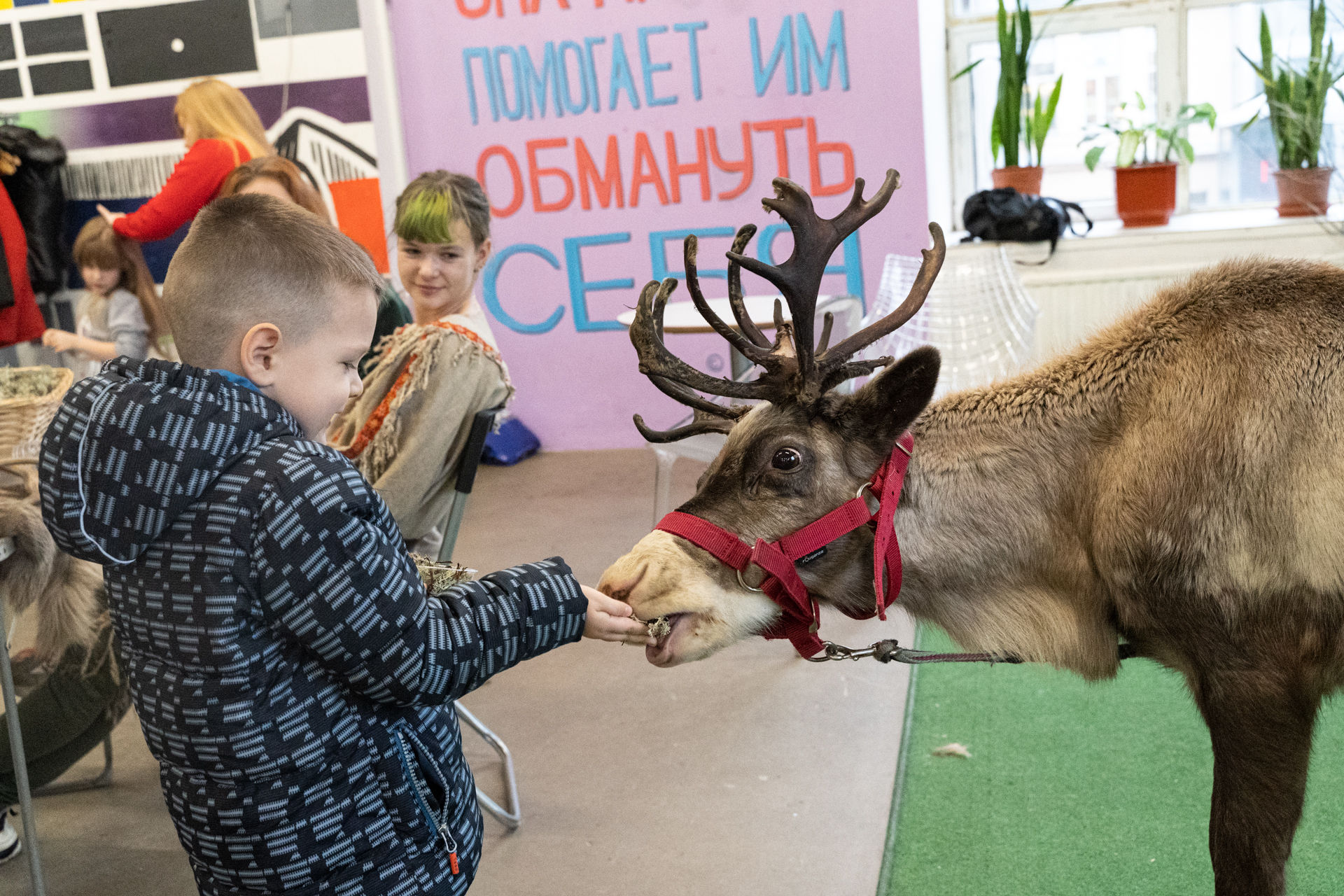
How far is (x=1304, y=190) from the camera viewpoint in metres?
4.62

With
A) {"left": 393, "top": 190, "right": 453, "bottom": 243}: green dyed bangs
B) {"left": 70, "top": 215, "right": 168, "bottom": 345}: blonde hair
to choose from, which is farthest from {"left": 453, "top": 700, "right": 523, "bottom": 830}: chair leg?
{"left": 70, "top": 215, "right": 168, "bottom": 345}: blonde hair

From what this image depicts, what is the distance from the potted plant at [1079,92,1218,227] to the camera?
484 centimetres

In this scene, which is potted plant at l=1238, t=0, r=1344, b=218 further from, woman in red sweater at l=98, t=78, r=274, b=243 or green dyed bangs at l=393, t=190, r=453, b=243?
woman in red sweater at l=98, t=78, r=274, b=243

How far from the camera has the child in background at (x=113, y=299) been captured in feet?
13.6

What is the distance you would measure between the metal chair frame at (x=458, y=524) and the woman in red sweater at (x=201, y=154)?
201 centimetres

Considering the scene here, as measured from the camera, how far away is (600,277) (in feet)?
18.2

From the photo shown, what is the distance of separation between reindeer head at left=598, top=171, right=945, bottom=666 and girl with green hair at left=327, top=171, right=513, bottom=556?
75 centimetres

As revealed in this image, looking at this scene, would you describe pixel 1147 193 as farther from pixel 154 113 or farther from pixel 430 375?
pixel 154 113

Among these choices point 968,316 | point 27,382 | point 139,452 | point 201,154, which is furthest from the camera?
point 968,316

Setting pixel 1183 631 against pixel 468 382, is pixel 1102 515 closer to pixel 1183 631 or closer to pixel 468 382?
pixel 1183 631

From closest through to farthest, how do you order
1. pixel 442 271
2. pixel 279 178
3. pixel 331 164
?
pixel 442 271 < pixel 279 178 < pixel 331 164

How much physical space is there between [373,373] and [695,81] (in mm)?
3194

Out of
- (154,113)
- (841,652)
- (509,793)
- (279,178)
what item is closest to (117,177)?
(154,113)

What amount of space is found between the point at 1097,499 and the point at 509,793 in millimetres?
1499
